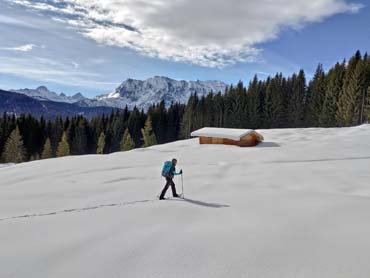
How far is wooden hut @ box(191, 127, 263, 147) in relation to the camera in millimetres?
36719

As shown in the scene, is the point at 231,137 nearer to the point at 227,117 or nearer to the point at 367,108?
the point at 367,108

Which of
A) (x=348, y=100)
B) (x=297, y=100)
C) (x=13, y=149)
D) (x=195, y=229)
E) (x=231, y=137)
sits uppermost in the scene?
(x=297, y=100)

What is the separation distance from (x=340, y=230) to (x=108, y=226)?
6.60 meters

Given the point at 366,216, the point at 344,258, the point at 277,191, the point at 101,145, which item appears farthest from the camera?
the point at 101,145

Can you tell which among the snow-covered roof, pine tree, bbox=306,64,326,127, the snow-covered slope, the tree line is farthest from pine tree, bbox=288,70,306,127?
the snow-covered slope

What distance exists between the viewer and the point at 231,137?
37344mm

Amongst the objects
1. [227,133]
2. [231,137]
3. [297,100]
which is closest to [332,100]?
[297,100]

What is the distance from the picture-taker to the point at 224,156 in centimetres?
2939

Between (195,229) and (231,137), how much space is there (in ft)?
97.2

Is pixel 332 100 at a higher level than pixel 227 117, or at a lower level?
higher

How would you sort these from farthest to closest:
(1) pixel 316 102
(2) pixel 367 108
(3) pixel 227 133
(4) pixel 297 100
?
1. (4) pixel 297 100
2. (1) pixel 316 102
3. (2) pixel 367 108
4. (3) pixel 227 133

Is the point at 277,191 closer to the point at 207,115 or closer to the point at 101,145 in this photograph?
the point at 101,145

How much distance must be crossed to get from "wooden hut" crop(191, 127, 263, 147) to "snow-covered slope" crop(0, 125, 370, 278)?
19674 mm

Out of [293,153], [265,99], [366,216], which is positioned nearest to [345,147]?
[293,153]
